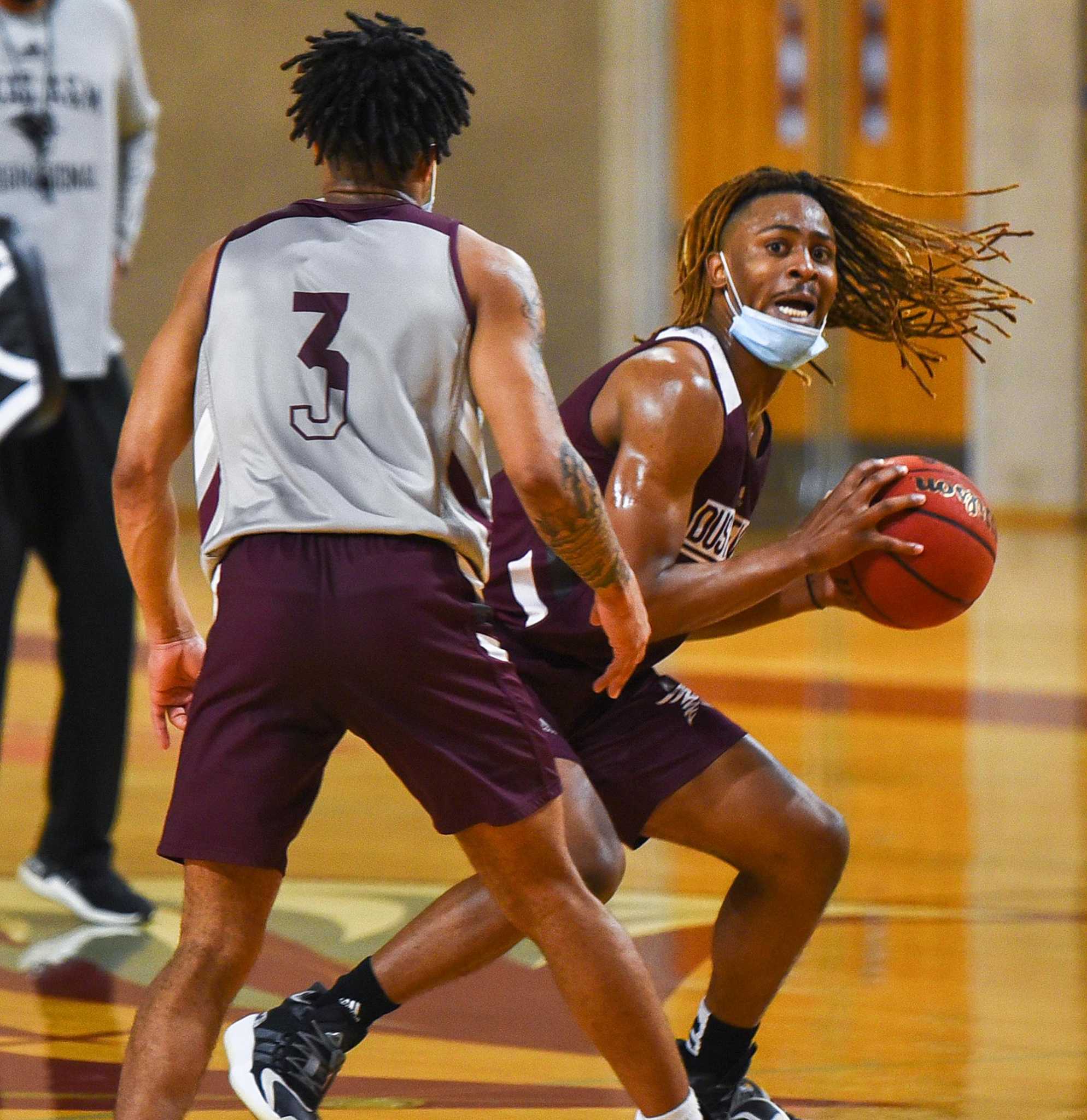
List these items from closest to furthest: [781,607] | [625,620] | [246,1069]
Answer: [625,620]
[246,1069]
[781,607]

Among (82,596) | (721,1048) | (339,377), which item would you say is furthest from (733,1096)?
(82,596)

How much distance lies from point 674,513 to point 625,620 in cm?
43

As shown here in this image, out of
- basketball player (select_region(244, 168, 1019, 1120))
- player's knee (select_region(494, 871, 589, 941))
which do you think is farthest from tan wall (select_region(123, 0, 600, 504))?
player's knee (select_region(494, 871, 589, 941))

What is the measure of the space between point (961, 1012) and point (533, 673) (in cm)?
113

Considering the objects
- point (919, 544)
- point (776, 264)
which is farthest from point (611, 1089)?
point (776, 264)

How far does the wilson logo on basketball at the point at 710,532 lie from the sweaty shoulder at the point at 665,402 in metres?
0.13

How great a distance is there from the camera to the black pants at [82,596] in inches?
162

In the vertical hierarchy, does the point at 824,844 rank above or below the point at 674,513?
below

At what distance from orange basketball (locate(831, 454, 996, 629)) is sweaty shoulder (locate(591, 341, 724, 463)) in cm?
30

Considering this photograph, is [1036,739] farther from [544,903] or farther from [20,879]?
[544,903]

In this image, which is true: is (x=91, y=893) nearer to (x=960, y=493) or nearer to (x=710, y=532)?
(x=710, y=532)

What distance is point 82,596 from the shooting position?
4188 millimetres

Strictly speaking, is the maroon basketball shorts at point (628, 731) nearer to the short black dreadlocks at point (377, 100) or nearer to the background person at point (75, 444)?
the short black dreadlocks at point (377, 100)

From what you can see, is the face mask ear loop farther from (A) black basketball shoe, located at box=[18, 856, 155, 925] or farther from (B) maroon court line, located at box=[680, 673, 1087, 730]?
(B) maroon court line, located at box=[680, 673, 1087, 730]
